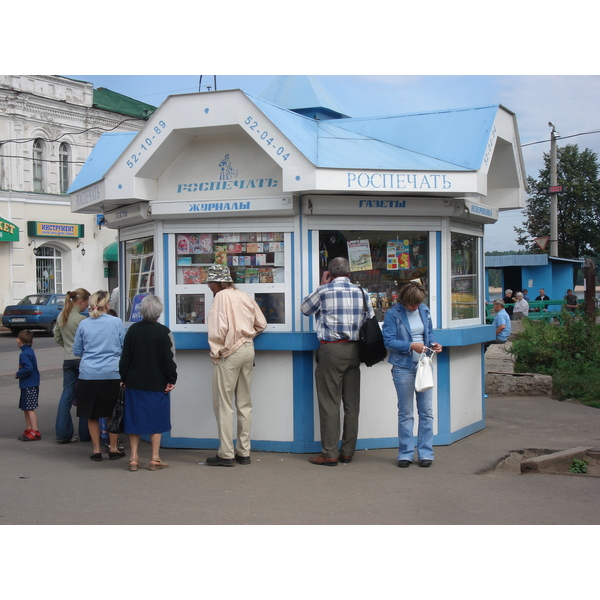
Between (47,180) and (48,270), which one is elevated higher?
(47,180)

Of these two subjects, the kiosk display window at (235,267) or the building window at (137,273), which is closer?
the kiosk display window at (235,267)

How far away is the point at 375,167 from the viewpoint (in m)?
6.88

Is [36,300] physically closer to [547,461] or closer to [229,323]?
[229,323]

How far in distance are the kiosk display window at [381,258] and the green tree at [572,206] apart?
35180mm

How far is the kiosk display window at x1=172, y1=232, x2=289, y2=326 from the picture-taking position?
7.34 meters

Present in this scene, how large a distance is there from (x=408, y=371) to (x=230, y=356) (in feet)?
5.47

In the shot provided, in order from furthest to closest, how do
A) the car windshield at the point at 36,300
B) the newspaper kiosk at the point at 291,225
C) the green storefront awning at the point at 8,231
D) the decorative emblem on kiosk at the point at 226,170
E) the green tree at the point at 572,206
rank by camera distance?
the green tree at the point at 572,206 → the green storefront awning at the point at 8,231 → the car windshield at the point at 36,300 → the decorative emblem on kiosk at the point at 226,170 → the newspaper kiosk at the point at 291,225

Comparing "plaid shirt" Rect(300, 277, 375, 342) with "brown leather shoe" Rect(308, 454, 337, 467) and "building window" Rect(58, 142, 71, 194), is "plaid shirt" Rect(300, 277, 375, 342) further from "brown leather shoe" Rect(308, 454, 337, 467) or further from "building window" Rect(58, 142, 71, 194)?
"building window" Rect(58, 142, 71, 194)

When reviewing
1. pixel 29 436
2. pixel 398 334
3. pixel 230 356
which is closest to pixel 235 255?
pixel 230 356

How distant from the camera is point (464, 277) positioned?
8109 millimetres

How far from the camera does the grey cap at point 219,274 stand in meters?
6.87

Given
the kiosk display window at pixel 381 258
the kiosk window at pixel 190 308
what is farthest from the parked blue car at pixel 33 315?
the kiosk display window at pixel 381 258

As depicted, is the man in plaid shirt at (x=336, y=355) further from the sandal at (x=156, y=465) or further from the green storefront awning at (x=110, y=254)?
the green storefront awning at (x=110, y=254)

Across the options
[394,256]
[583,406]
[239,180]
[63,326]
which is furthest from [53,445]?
[583,406]
